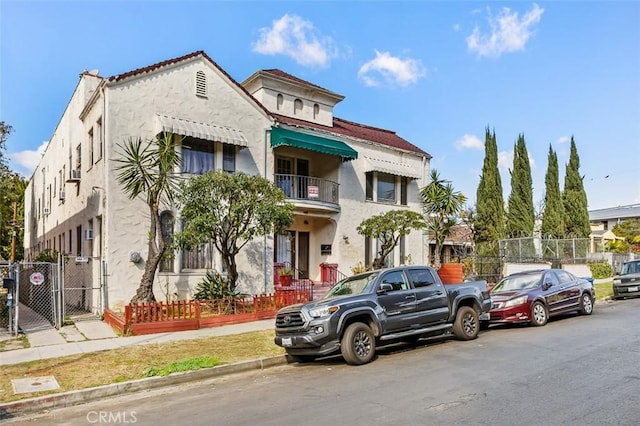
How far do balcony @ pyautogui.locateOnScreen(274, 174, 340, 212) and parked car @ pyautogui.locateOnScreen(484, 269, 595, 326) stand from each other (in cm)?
846

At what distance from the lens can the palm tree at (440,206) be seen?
79.6 feet

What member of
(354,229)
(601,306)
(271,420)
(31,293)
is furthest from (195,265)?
(601,306)

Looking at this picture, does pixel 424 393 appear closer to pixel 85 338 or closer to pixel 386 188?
pixel 85 338

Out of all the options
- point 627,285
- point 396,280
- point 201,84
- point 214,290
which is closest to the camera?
point 396,280

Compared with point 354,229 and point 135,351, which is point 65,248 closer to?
point 354,229

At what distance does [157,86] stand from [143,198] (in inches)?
157

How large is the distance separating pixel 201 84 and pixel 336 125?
847 cm

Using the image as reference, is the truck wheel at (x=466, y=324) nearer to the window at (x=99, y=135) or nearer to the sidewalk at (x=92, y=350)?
the sidewalk at (x=92, y=350)

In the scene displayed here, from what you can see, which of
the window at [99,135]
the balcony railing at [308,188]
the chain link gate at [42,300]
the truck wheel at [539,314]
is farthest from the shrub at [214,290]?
the truck wheel at [539,314]

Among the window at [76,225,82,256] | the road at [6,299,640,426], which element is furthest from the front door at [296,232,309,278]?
the road at [6,299,640,426]

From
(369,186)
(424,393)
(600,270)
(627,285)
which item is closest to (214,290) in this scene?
(424,393)

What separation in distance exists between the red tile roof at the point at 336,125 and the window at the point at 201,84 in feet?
2.10

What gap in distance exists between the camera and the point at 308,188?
2122 centimetres

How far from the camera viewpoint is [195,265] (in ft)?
57.7
